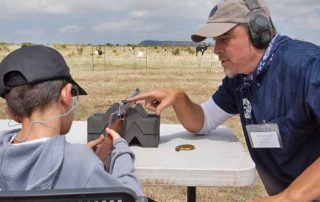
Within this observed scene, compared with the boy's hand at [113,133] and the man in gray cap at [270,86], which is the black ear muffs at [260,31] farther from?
the boy's hand at [113,133]

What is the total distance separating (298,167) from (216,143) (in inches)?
16.1

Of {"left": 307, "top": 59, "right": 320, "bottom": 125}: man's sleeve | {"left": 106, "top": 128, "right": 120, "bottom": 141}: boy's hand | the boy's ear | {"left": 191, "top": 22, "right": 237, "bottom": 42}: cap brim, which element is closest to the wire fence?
{"left": 191, "top": 22, "right": 237, "bottom": 42}: cap brim

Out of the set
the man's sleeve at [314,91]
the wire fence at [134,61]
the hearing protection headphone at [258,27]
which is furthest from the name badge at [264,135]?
the wire fence at [134,61]

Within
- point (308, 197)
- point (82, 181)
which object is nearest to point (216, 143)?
point (308, 197)

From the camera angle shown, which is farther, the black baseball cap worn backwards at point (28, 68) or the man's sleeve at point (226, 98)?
the man's sleeve at point (226, 98)

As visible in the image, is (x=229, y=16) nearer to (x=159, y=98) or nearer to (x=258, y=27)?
(x=258, y=27)

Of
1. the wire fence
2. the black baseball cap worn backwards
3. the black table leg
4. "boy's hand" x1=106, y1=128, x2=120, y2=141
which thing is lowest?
the wire fence

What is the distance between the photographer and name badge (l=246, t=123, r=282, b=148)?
2.26 meters

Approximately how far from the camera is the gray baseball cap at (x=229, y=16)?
93.5 inches

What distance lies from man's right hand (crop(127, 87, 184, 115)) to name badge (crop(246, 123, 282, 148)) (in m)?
0.50

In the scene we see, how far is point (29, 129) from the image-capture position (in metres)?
1.60

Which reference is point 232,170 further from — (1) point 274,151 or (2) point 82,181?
(2) point 82,181

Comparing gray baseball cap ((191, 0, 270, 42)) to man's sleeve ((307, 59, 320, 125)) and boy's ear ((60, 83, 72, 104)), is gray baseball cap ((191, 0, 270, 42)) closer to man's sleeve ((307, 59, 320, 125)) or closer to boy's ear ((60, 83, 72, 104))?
man's sleeve ((307, 59, 320, 125))

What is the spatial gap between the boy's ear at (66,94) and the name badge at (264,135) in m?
1.00
